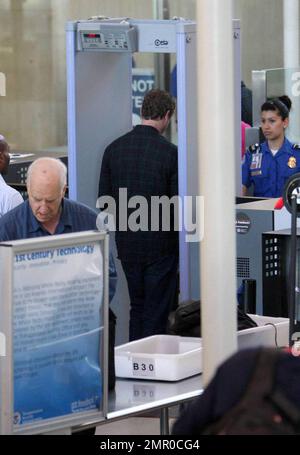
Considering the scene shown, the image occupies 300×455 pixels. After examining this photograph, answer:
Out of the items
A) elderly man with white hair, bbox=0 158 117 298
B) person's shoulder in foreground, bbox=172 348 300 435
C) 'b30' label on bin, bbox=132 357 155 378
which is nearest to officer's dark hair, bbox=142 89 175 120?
elderly man with white hair, bbox=0 158 117 298

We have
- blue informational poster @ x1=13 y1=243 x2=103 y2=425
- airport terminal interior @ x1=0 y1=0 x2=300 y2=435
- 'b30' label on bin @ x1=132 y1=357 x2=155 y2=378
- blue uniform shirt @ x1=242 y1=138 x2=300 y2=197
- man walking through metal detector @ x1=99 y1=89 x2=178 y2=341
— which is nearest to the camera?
airport terminal interior @ x1=0 y1=0 x2=300 y2=435

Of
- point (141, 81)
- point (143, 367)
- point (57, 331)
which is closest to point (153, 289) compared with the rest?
point (143, 367)

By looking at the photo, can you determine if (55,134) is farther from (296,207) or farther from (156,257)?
(296,207)

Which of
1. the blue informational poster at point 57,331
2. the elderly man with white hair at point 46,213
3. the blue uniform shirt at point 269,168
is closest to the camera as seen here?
the blue informational poster at point 57,331

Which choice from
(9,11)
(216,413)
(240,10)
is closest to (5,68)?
(9,11)

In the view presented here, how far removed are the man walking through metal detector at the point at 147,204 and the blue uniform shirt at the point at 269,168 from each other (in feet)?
3.38

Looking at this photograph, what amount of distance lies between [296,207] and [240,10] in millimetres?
7612

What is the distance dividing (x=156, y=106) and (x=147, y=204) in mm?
570

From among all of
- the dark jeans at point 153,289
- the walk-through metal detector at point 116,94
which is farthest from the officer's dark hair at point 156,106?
the dark jeans at point 153,289

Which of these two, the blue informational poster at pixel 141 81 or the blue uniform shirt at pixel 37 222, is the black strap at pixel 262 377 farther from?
the blue informational poster at pixel 141 81

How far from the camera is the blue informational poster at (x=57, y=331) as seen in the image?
359 cm

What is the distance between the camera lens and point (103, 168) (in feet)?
23.1

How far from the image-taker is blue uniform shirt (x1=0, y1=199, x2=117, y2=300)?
484cm

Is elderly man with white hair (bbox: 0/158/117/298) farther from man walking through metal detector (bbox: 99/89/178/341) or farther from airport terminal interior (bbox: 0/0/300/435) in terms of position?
man walking through metal detector (bbox: 99/89/178/341)
